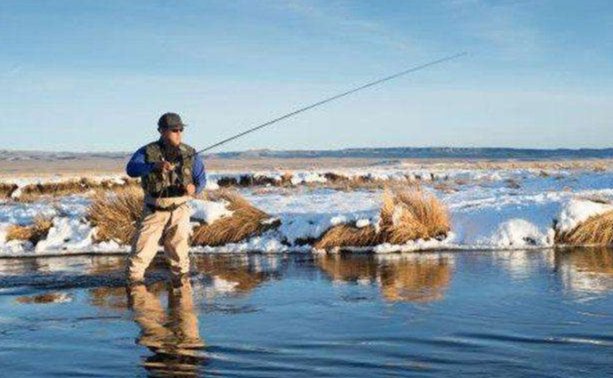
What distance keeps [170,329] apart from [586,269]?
606 centimetres

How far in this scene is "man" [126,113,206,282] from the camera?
10.4m

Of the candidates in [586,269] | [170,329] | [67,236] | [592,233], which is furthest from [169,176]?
[592,233]

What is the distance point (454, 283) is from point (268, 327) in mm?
3226

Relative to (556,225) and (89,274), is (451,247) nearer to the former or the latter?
(556,225)

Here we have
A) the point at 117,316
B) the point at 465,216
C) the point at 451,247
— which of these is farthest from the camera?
the point at 465,216

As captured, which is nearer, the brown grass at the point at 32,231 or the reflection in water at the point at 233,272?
the reflection in water at the point at 233,272

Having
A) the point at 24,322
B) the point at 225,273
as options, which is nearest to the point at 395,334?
the point at 24,322

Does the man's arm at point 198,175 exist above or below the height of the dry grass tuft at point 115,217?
above

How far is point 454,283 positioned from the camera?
398 inches

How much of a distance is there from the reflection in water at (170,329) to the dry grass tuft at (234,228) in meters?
4.57

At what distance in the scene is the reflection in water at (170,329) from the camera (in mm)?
6203

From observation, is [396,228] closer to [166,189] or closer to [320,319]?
[166,189]

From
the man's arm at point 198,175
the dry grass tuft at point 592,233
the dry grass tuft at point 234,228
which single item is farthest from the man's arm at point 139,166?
the dry grass tuft at point 592,233

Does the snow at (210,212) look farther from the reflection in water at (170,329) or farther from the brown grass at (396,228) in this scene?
the reflection in water at (170,329)
